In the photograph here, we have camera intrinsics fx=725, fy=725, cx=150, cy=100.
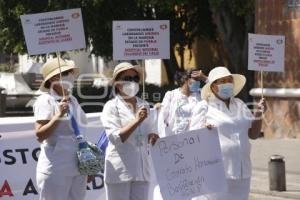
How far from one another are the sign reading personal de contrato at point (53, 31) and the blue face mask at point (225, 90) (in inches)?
52.3

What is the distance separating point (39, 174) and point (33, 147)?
185 centimetres

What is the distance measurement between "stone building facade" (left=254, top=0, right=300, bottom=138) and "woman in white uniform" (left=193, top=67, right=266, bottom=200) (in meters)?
9.47

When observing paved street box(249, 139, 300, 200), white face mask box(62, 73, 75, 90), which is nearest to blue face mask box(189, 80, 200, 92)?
white face mask box(62, 73, 75, 90)

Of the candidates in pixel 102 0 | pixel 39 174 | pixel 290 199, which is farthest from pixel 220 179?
pixel 102 0

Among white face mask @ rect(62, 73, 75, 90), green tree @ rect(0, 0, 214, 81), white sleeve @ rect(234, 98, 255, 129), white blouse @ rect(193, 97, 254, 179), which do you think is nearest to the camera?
white face mask @ rect(62, 73, 75, 90)

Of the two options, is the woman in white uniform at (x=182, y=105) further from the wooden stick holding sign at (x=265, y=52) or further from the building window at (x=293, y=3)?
the building window at (x=293, y=3)

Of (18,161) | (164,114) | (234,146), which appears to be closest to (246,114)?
(234,146)

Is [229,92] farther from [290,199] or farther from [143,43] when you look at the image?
[290,199]

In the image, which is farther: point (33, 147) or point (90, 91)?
point (90, 91)

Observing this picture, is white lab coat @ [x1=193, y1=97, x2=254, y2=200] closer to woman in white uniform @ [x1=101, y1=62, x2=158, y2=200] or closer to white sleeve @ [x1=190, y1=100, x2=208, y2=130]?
white sleeve @ [x1=190, y1=100, x2=208, y2=130]

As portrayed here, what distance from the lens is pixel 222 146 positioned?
669 centimetres

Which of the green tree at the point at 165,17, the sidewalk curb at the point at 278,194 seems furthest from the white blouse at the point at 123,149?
the green tree at the point at 165,17

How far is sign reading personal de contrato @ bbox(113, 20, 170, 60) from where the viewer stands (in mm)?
6945

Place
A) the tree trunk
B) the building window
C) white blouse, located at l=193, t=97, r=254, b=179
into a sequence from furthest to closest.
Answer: the tree trunk, the building window, white blouse, located at l=193, t=97, r=254, b=179
